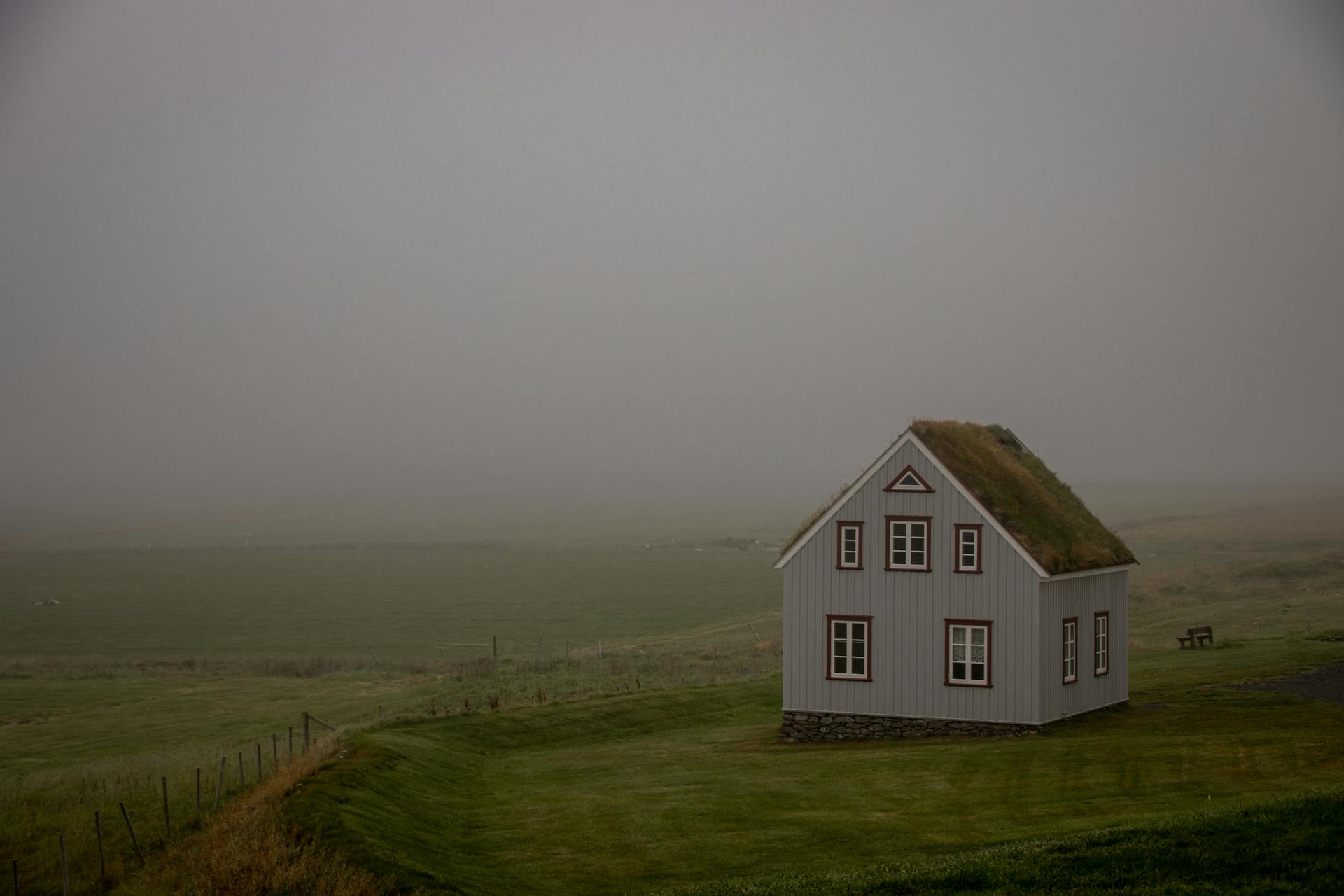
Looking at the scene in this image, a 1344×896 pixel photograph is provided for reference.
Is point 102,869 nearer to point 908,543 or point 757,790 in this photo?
point 757,790

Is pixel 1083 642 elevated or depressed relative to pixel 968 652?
elevated

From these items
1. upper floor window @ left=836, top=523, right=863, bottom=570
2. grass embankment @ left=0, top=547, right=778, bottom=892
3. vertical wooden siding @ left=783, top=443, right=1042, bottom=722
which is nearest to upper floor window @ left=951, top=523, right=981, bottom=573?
vertical wooden siding @ left=783, top=443, right=1042, bottom=722

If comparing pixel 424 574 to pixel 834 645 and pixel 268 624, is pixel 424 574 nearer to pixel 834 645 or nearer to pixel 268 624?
pixel 268 624

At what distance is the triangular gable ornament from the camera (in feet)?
114

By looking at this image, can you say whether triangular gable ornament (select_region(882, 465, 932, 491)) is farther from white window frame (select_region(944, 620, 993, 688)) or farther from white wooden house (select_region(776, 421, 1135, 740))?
white window frame (select_region(944, 620, 993, 688))

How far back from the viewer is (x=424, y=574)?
482ft

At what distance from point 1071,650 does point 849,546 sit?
22.9ft

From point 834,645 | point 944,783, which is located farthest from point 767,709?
point 944,783

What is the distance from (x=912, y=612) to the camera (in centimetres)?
3469

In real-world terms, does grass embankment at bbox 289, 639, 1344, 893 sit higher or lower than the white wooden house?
lower

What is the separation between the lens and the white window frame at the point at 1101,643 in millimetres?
36000

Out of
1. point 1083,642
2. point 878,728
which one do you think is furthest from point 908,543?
point 1083,642

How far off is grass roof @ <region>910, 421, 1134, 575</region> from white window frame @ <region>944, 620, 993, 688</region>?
8.42 feet

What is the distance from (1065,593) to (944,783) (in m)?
9.56
